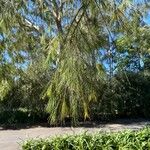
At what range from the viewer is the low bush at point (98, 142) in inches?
301

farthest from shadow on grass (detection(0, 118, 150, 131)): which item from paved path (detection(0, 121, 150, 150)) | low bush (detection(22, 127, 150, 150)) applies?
low bush (detection(22, 127, 150, 150))

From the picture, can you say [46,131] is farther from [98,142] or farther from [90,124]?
[98,142]

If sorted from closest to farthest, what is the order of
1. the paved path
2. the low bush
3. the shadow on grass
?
the low bush < the paved path < the shadow on grass

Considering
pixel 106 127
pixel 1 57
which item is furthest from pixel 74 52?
pixel 106 127

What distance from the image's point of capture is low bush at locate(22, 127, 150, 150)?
7656 millimetres

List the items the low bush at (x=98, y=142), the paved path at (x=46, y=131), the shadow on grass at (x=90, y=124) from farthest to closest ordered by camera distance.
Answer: the shadow on grass at (x=90, y=124), the paved path at (x=46, y=131), the low bush at (x=98, y=142)

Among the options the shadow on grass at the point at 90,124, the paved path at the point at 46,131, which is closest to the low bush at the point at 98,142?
the paved path at the point at 46,131

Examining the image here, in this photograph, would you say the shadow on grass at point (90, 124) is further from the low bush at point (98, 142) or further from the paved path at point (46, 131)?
the low bush at point (98, 142)

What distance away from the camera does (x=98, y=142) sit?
7.88 metres

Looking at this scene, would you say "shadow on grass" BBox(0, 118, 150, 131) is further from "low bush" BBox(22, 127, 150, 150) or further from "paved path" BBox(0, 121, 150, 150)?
"low bush" BBox(22, 127, 150, 150)

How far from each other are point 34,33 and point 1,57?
168 centimetres

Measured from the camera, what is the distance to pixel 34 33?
17.1m

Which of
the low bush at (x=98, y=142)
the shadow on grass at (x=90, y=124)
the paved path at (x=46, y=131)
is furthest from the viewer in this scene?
the shadow on grass at (x=90, y=124)

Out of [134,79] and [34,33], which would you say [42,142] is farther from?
[134,79]
